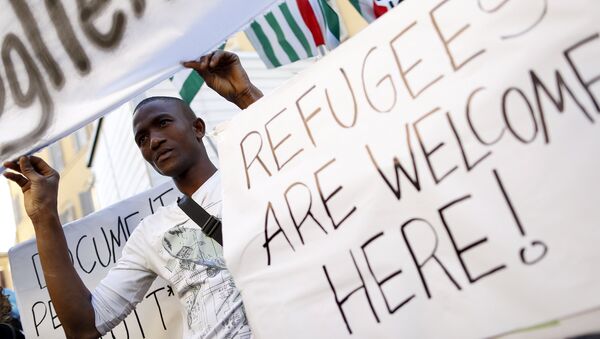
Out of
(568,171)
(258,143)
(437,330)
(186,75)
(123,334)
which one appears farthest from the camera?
(186,75)

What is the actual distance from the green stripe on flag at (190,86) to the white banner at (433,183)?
174cm

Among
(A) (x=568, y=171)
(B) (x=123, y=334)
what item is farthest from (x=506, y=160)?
(B) (x=123, y=334)

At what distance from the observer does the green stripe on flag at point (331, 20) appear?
118 inches

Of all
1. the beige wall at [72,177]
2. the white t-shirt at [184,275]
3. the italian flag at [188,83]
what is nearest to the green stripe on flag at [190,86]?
the italian flag at [188,83]

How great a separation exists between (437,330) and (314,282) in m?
0.30

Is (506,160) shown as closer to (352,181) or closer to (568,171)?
(568,171)

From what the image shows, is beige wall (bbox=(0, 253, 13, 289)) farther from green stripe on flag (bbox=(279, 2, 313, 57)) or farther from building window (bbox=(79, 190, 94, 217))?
building window (bbox=(79, 190, 94, 217))

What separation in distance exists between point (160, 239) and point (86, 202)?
14639 millimetres

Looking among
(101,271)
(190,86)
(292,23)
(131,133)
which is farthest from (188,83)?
(131,133)

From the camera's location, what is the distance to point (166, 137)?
2160 mm

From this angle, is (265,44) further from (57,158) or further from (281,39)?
(57,158)

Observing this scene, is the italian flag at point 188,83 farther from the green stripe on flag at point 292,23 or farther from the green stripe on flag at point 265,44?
the green stripe on flag at point 292,23

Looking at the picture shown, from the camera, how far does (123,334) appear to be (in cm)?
251

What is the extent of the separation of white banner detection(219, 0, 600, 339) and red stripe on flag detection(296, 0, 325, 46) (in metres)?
1.47
